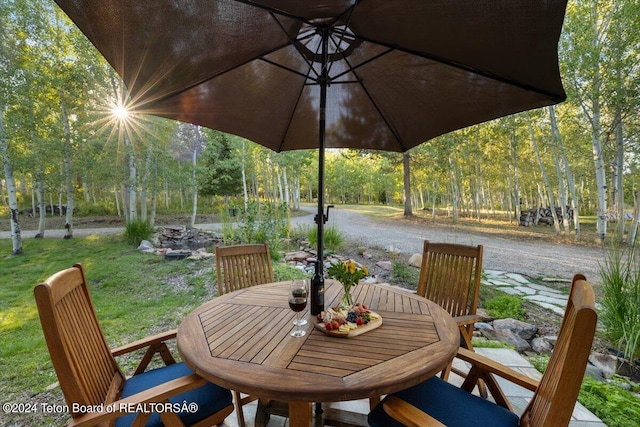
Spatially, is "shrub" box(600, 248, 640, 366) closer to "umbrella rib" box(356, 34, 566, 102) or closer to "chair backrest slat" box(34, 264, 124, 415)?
"umbrella rib" box(356, 34, 566, 102)

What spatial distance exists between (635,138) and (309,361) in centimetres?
889

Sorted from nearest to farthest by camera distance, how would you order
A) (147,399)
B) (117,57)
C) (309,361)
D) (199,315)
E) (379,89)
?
(147,399), (309,361), (117,57), (199,315), (379,89)

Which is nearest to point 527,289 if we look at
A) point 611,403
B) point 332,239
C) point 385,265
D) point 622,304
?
point 622,304

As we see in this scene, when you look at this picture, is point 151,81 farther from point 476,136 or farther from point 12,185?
point 476,136

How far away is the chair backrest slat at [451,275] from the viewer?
2129mm

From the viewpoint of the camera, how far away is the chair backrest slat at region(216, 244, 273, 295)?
227 cm

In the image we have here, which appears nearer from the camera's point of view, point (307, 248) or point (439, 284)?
point (439, 284)

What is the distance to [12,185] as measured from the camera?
6.31m

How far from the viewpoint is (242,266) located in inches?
94.0

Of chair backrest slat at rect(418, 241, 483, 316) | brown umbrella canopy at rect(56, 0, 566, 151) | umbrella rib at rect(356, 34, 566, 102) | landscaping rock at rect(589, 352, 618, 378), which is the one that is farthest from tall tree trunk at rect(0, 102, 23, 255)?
landscaping rock at rect(589, 352, 618, 378)

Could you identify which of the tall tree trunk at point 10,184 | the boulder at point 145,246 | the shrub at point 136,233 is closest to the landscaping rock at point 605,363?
the boulder at point 145,246

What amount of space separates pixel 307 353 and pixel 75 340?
2.98ft

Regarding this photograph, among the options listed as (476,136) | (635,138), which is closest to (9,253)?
(635,138)

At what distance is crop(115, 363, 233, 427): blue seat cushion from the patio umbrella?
0.77 meters
